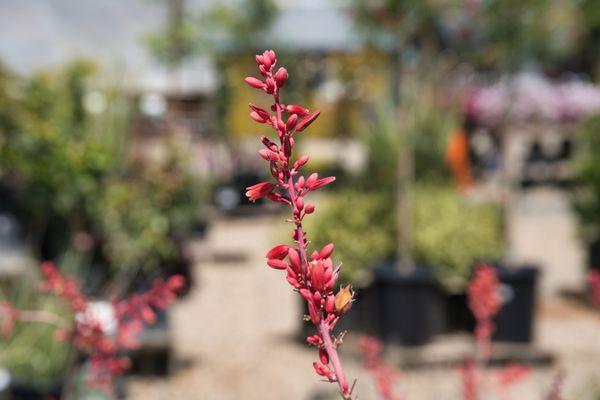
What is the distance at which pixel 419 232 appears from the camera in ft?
23.5

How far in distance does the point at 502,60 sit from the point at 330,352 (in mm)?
9181

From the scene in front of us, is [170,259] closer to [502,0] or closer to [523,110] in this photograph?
[502,0]

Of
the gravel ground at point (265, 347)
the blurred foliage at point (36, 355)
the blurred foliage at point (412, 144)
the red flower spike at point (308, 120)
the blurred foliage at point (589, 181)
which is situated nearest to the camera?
the red flower spike at point (308, 120)

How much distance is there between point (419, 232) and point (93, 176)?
7.98 ft

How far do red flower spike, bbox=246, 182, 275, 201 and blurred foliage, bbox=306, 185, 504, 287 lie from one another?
5.88 metres

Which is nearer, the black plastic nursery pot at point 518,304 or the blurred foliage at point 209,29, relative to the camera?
the black plastic nursery pot at point 518,304

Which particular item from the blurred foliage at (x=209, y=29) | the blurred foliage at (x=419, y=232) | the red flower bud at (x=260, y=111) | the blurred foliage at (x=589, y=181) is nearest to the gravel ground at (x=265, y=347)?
the blurred foliage at (x=419, y=232)

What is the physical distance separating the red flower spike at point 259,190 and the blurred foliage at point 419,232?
588cm

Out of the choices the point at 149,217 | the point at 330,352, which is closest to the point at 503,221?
the point at 149,217

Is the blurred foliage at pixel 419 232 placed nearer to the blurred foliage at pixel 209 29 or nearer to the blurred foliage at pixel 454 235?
the blurred foliage at pixel 454 235

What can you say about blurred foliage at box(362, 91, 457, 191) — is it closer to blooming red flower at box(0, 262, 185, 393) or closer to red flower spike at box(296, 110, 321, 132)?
blooming red flower at box(0, 262, 185, 393)

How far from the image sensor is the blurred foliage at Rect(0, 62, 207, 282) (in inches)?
263

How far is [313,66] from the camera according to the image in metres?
30.8

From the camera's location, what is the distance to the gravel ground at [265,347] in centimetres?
632
